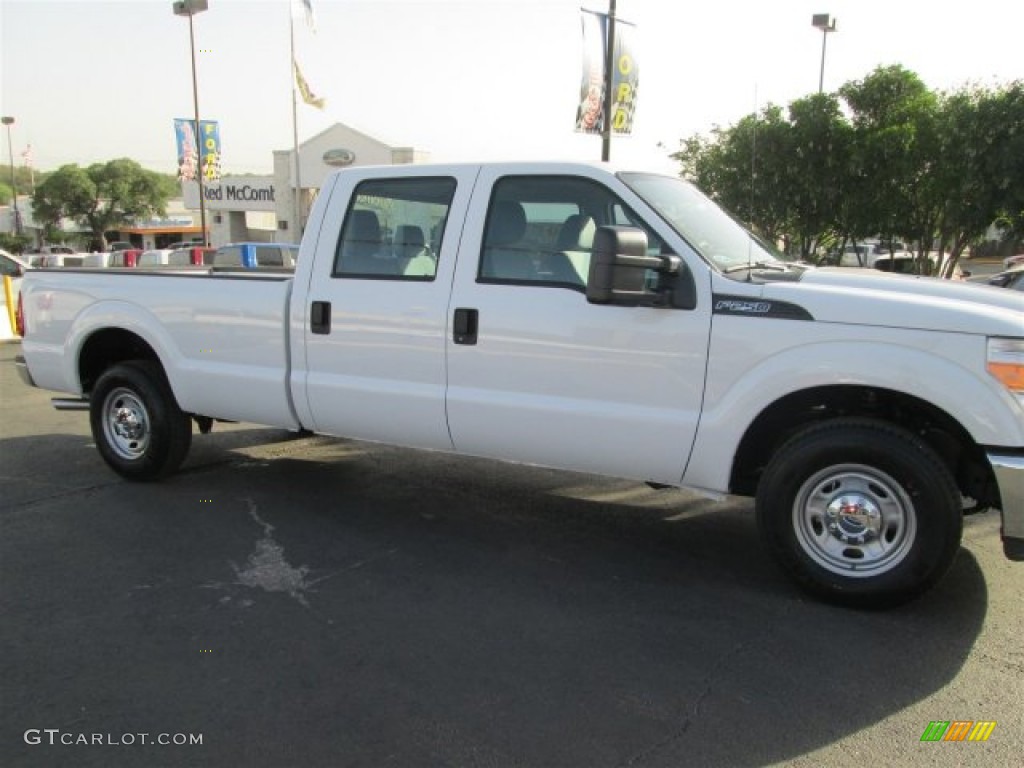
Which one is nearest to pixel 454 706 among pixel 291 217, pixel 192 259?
pixel 192 259

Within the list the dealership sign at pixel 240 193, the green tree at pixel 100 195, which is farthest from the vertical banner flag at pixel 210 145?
the green tree at pixel 100 195

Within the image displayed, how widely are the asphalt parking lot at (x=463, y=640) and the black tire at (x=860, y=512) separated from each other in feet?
0.62

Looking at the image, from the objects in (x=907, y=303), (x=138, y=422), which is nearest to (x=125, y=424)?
(x=138, y=422)

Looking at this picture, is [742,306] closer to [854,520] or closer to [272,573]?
[854,520]

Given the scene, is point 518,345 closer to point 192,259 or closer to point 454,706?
point 454,706

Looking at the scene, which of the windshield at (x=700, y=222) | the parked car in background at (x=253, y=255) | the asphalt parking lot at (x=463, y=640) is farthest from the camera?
the parked car in background at (x=253, y=255)

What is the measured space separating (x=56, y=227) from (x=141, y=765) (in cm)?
8589

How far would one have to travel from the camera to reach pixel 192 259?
2423 cm

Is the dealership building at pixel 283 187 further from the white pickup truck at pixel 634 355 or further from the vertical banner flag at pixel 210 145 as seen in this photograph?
the white pickup truck at pixel 634 355

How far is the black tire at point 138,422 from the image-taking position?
5.73 m

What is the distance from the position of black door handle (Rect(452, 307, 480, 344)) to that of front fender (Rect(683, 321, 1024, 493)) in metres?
1.27

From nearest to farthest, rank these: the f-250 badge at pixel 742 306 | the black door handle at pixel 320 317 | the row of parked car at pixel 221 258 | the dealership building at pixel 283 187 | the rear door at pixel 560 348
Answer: the f-250 badge at pixel 742 306
the rear door at pixel 560 348
the black door handle at pixel 320 317
the row of parked car at pixel 221 258
the dealership building at pixel 283 187

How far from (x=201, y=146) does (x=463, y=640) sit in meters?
32.3

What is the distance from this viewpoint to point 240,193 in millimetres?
48469
